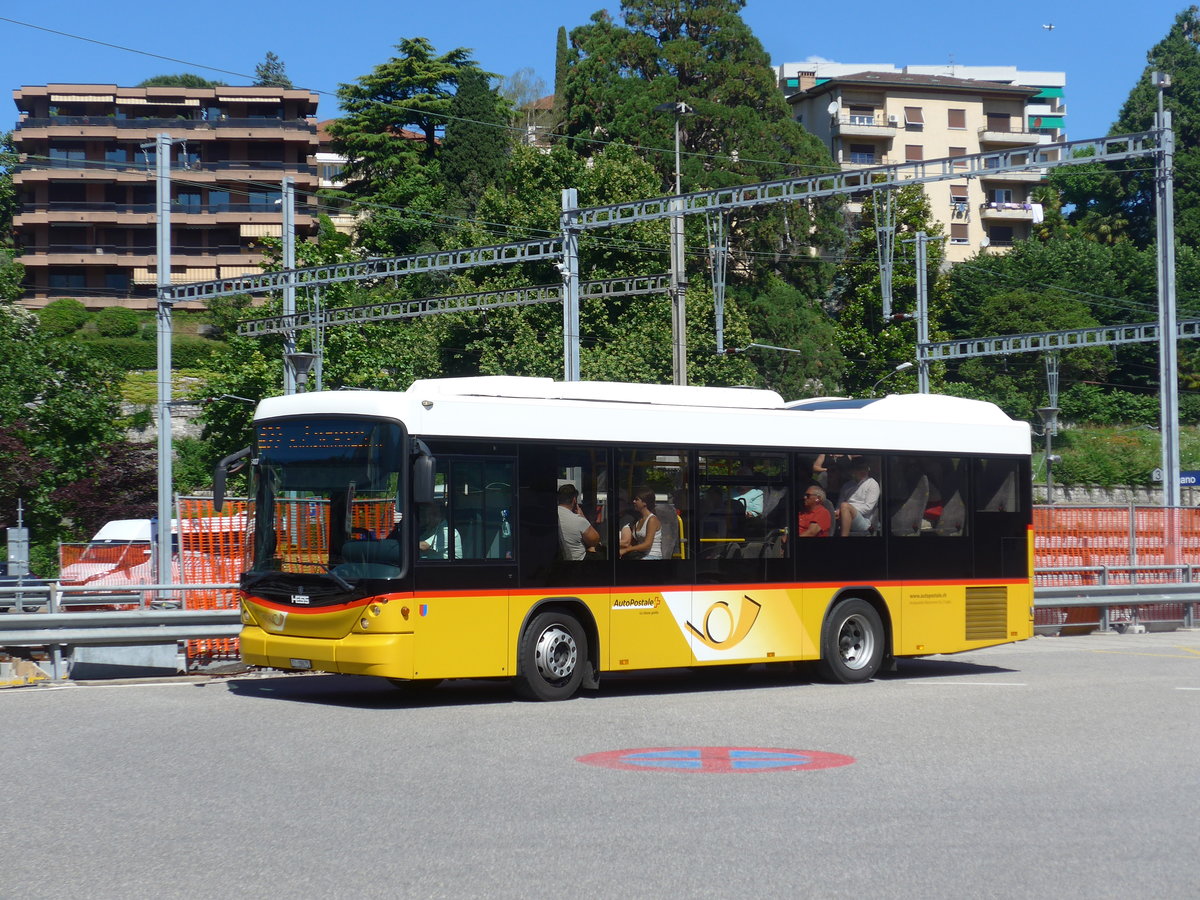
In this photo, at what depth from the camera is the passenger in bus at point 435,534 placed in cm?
1415

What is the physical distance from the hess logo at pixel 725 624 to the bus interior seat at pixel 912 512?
2.21 metres

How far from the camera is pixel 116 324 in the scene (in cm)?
8331

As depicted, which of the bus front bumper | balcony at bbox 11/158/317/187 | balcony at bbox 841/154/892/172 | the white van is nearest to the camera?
the bus front bumper

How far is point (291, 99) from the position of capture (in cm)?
10138

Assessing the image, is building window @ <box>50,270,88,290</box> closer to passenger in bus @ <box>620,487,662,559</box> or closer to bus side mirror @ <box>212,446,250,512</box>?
bus side mirror @ <box>212,446,250,512</box>

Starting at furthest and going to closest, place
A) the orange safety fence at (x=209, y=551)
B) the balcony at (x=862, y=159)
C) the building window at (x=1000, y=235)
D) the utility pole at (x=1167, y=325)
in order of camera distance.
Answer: the building window at (x=1000, y=235) < the balcony at (x=862, y=159) < the utility pole at (x=1167, y=325) < the orange safety fence at (x=209, y=551)

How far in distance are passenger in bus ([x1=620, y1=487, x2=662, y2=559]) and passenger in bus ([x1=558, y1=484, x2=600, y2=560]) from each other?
1.42ft

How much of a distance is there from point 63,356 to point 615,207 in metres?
30.1

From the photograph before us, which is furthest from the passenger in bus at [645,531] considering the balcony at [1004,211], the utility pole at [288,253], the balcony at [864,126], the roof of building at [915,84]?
the balcony at [1004,211]

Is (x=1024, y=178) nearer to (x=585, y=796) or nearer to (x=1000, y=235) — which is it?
(x=1000, y=235)

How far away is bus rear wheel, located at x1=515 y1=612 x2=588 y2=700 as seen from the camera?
14656 mm

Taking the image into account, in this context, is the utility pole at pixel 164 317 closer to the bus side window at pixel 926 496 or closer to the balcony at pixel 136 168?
the bus side window at pixel 926 496

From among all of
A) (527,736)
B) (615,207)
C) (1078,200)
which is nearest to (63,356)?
(615,207)

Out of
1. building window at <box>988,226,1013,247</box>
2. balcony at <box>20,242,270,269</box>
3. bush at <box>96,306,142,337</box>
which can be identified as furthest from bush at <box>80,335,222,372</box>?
building window at <box>988,226,1013,247</box>
